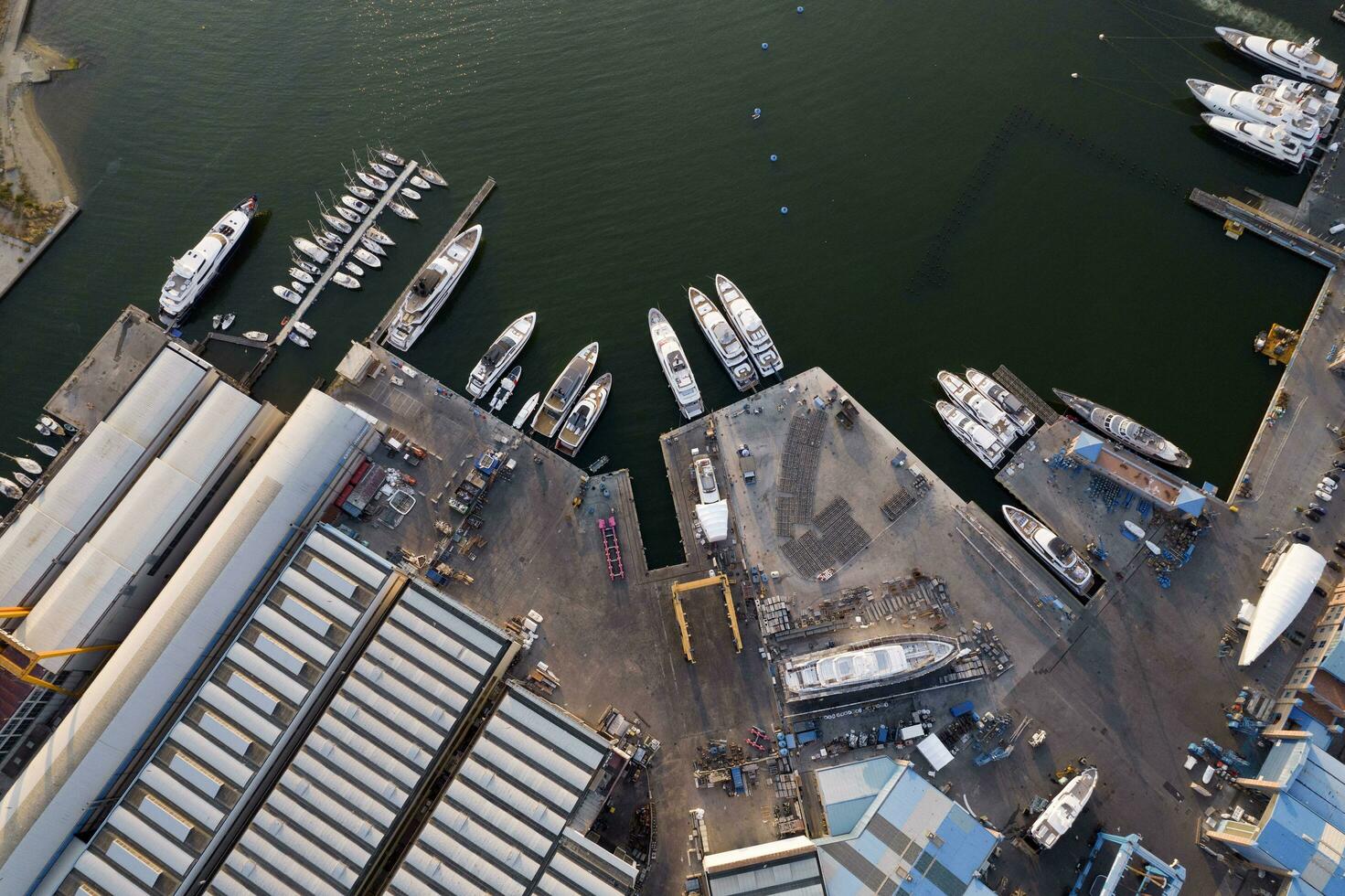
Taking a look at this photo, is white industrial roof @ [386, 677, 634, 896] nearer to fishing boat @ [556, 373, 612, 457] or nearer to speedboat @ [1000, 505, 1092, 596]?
fishing boat @ [556, 373, 612, 457]

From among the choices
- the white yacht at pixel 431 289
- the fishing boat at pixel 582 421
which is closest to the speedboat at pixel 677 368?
the fishing boat at pixel 582 421

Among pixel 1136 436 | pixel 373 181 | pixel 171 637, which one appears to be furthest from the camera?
pixel 373 181

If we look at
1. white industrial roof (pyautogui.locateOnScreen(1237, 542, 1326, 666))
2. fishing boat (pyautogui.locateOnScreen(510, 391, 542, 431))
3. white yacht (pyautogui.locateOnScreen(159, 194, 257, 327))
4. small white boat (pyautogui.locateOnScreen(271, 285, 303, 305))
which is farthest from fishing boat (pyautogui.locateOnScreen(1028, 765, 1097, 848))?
white yacht (pyautogui.locateOnScreen(159, 194, 257, 327))

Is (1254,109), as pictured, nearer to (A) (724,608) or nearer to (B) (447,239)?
(A) (724,608)

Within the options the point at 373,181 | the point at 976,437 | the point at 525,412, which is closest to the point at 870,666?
the point at 976,437

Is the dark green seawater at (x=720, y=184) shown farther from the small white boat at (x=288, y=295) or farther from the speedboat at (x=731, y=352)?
the speedboat at (x=731, y=352)

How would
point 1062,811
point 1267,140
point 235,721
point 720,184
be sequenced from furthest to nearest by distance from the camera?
1. point 720,184
2. point 1267,140
3. point 1062,811
4. point 235,721
